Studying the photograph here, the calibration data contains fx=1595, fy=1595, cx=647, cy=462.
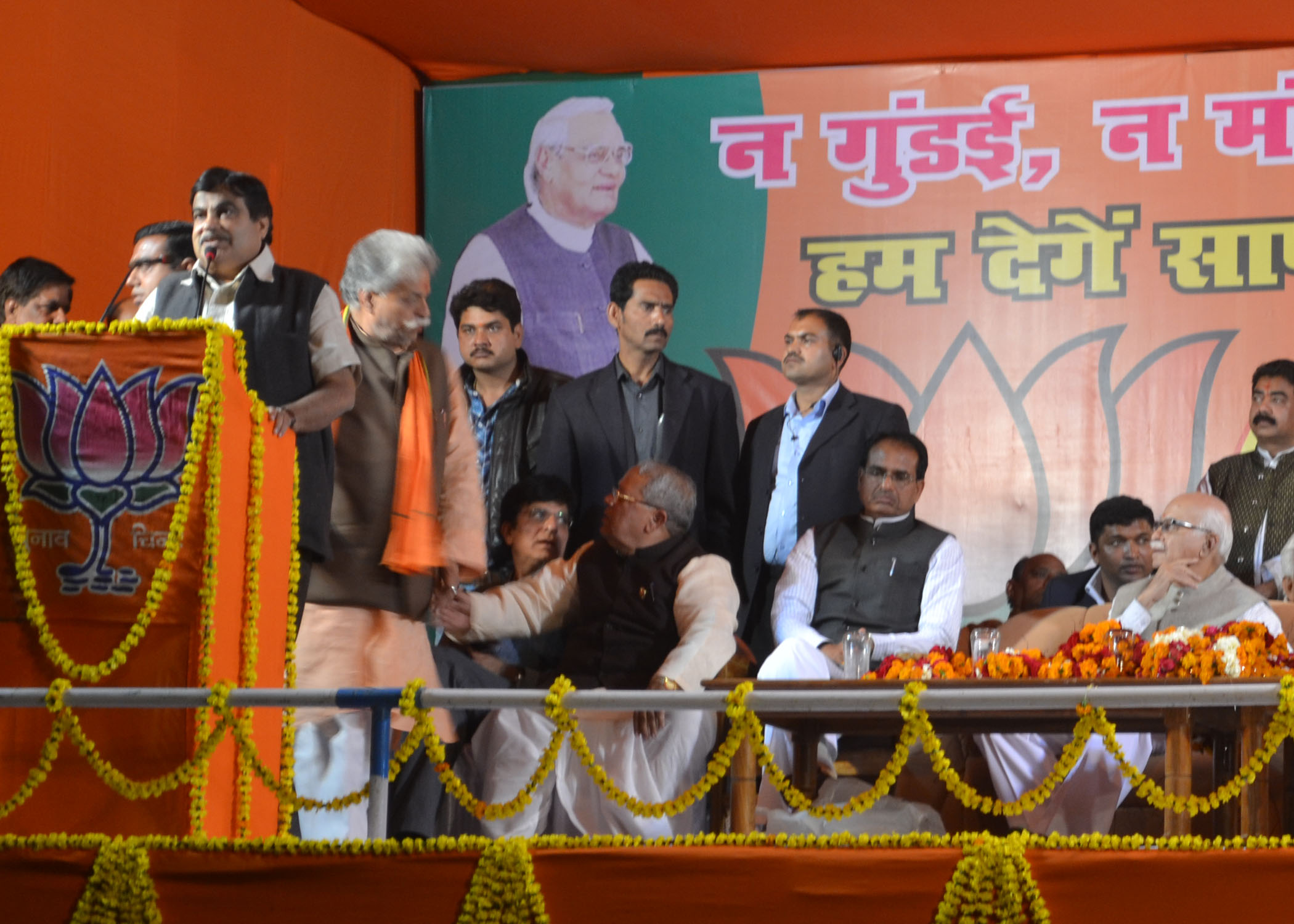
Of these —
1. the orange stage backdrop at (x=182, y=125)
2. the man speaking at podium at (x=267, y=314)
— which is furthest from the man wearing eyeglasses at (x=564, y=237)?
the man speaking at podium at (x=267, y=314)

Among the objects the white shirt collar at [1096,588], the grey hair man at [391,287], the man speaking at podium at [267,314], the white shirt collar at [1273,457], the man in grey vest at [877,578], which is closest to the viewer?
the man speaking at podium at [267,314]

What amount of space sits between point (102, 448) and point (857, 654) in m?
1.98

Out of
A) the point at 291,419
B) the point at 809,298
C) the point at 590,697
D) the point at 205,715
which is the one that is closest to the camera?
the point at 590,697

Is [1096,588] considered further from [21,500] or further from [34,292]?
[21,500]

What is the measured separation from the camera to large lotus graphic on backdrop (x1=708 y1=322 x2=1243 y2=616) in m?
5.57

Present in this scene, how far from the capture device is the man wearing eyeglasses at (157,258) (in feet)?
12.4

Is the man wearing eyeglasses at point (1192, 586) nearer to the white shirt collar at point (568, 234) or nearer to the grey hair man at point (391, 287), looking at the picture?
the grey hair man at point (391, 287)

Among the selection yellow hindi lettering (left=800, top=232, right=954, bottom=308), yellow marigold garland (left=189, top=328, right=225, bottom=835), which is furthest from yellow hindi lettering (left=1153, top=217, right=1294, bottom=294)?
yellow marigold garland (left=189, top=328, right=225, bottom=835)

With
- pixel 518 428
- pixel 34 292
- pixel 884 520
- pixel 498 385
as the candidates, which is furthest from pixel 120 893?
pixel 498 385

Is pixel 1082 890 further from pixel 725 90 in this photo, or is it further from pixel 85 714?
pixel 725 90

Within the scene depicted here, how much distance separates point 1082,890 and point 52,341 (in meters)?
2.05

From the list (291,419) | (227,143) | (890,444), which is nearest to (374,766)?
(291,419)

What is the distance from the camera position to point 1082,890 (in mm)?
2420

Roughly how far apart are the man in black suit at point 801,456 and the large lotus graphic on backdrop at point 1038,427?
0.22 ft
